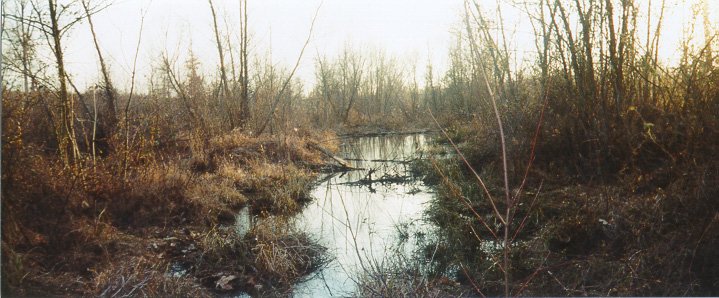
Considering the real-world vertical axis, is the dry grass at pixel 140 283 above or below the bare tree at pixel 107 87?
below

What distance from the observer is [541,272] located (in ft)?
11.2

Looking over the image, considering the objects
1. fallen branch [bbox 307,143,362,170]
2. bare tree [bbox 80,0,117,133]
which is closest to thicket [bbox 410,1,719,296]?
bare tree [bbox 80,0,117,133]

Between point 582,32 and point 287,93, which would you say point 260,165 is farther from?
point 582,32

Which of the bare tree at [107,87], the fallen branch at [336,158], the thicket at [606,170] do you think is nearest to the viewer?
the thicket at [606,170]

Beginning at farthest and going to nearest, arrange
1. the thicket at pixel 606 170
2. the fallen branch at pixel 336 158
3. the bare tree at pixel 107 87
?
the fallen branch at pixel 336 158, the bare tree at pixel 107 87, the thicket at pixel 606 170

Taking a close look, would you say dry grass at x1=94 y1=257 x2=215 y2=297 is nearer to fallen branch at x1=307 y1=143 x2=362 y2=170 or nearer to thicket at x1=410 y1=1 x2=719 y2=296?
thicket at x1=410 y1=1 x2=719 y2=296

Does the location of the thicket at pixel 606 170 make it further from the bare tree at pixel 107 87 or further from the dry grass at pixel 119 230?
the bare tree at pixel 107 87

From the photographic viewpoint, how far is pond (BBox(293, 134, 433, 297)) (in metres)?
3.76

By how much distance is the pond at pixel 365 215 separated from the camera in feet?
12.3

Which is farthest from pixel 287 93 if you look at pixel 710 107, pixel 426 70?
pixel 710 107

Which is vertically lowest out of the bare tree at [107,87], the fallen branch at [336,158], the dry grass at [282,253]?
the dry grass at [282,253]

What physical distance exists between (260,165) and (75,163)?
157 inches

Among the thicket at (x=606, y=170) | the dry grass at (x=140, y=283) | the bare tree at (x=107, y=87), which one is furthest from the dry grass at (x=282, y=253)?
the bare tree at (x=107, y=87)

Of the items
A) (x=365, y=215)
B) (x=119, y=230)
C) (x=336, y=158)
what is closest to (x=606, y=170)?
(x=365, y=215)
